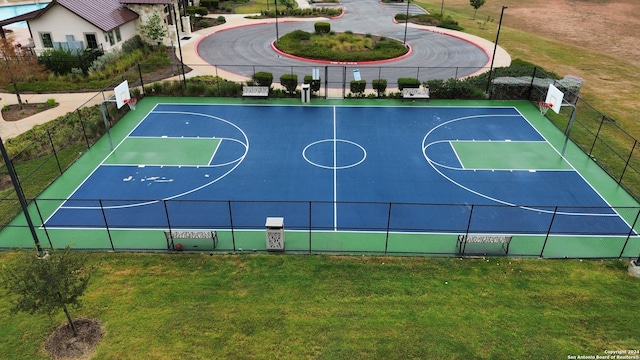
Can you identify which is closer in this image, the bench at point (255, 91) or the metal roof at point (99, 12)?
the bench at point (255, 91)

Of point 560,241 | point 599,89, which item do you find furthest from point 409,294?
point 599,89

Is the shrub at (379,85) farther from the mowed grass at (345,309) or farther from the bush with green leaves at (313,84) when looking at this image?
the mowed grass at (345,309)

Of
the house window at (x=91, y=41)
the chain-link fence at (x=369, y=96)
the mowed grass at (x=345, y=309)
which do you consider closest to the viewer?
the mowed grass at (x=345, y=309)

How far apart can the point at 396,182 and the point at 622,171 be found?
11.3 m

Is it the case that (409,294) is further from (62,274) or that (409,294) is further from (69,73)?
(69,73)

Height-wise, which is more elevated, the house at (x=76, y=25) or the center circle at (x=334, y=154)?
the house at (x=76, y=25)

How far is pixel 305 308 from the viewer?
14.6m

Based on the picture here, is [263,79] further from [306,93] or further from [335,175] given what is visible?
[335,175]

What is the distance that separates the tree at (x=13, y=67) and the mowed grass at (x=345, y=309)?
2014 centimetres

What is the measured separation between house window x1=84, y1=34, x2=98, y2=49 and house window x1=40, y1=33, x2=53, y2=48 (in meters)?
2.75

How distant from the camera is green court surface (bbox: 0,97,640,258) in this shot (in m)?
17.3

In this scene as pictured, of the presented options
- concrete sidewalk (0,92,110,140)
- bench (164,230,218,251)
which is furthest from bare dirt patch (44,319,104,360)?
concrete sidewalk (0,92,110,140)

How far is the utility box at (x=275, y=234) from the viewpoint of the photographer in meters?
16.6

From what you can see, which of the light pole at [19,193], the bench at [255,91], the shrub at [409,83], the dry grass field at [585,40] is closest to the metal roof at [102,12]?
the bench at [255,91]
